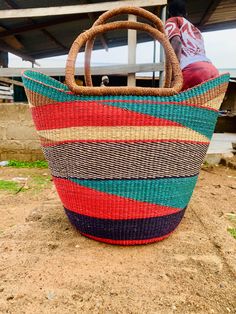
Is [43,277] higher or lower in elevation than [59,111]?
lower

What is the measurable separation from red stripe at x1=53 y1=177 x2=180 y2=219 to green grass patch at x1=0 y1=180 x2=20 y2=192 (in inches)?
56.6

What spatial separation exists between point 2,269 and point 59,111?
0.73 meters

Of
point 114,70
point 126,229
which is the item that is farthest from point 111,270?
point 114,70

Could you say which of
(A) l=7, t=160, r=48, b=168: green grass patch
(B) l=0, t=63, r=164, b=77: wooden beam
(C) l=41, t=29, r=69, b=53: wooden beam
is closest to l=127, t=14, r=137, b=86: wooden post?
(B) l=0, t=63, r=164, b=77: wooden beam

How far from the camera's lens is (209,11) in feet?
22.0

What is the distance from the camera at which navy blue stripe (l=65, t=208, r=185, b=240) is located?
5.08ft

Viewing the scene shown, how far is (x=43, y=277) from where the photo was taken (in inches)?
51.3

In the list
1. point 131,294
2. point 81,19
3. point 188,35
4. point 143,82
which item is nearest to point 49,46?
point 81,19

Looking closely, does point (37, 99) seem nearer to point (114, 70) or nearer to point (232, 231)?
point (232, 231)

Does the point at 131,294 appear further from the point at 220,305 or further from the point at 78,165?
the point at 78,165

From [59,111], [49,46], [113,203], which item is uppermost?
[49,46]

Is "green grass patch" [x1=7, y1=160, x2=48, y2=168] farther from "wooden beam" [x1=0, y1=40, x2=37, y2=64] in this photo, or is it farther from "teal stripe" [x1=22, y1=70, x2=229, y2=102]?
"wooden beam" [x1=0, y1=40, x2=37, y2=64]

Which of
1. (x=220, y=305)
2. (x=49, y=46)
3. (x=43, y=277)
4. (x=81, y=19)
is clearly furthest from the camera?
(x=49, y=46)

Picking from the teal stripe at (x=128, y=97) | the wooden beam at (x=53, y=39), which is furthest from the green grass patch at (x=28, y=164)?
the wooden beam at (x=53, y=39)
